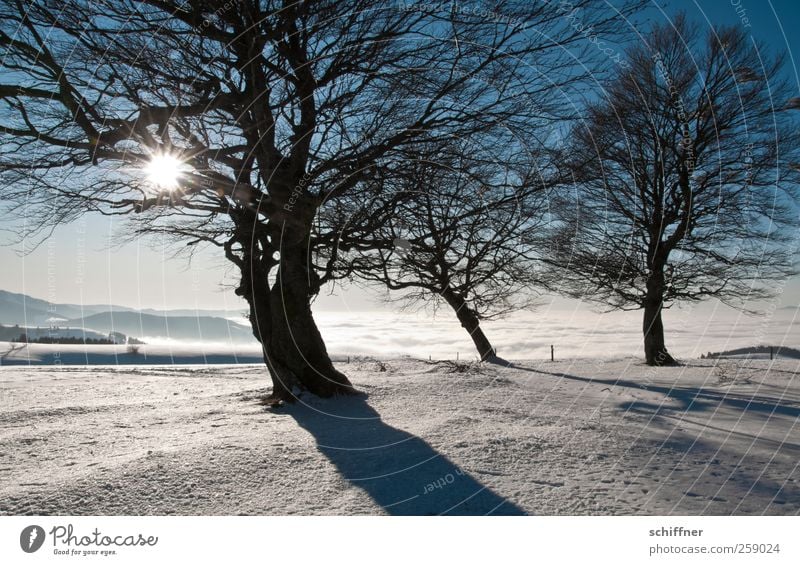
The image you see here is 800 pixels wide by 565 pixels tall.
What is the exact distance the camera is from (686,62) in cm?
1110

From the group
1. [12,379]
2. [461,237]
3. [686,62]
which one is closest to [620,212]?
[686,62]

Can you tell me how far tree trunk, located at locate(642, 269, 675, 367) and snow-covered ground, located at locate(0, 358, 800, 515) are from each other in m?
4.36

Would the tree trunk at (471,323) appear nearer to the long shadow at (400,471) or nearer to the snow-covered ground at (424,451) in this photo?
the snow-covered ground at (424,451)

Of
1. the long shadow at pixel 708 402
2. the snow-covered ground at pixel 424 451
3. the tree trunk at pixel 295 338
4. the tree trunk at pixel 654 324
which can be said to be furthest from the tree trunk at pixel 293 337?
the tree trunk at pixel 654 324

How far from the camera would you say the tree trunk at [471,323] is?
1318 cm

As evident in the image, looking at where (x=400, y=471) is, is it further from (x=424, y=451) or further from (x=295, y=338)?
(x=295, y=338)

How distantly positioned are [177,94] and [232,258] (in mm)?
2678

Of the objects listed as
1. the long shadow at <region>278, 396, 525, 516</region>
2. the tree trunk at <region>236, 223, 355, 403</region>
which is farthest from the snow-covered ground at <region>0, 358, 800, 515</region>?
the tree trunk at <region>236, 223, 355, 403</region>

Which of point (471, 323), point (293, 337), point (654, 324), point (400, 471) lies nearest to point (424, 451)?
point (400, 471)

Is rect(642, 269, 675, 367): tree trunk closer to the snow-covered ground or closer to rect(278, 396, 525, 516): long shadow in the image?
the snow-covered ground

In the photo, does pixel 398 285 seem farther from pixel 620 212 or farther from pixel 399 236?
pixel 620 212

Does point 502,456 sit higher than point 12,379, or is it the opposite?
point 12,379

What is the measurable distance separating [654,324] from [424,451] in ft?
36.1

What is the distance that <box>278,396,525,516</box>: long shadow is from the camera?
3477 mm
